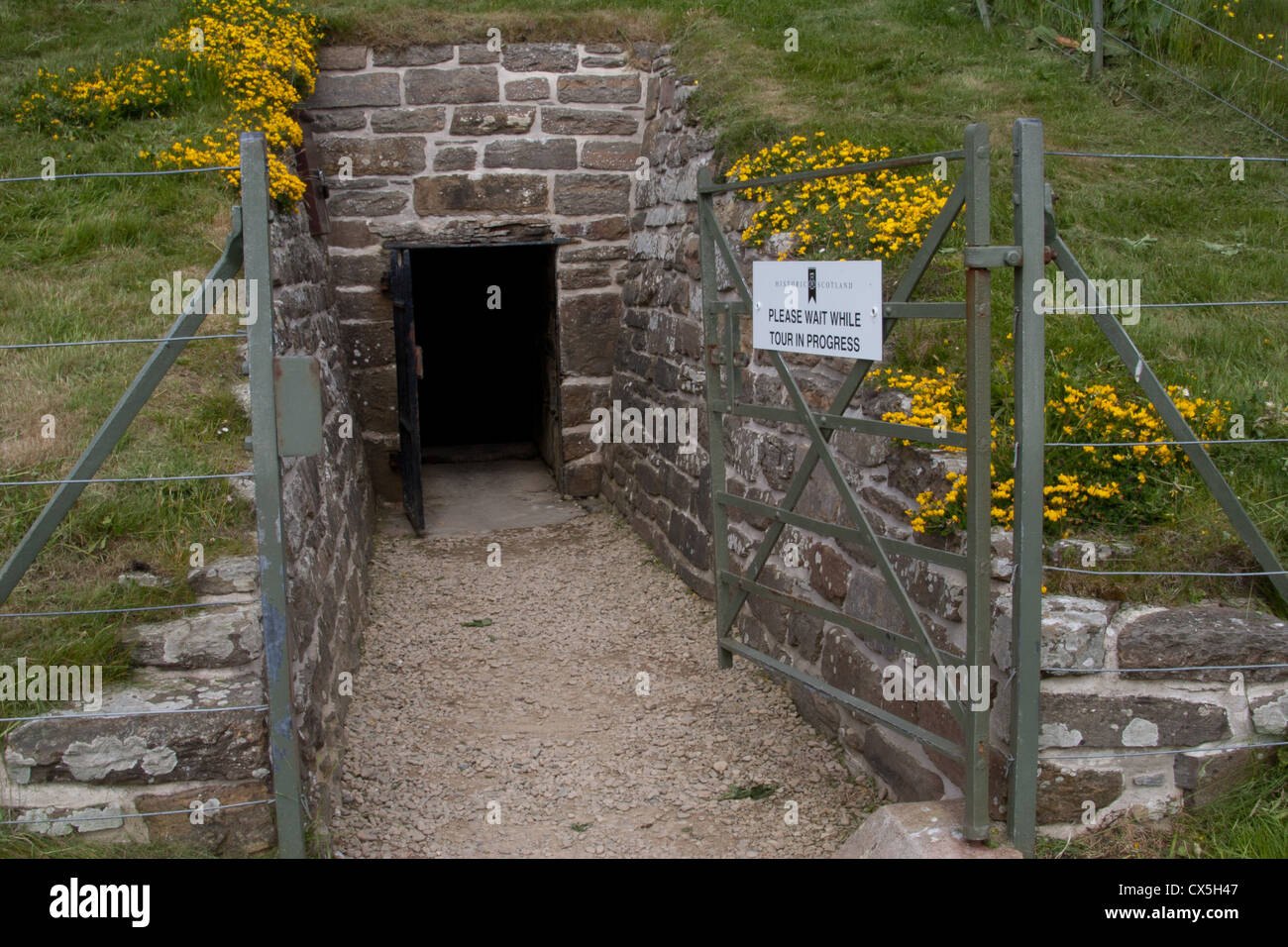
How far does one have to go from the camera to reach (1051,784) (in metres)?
3.16

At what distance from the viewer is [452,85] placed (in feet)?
27.0

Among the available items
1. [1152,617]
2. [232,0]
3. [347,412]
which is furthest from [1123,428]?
[232,0]

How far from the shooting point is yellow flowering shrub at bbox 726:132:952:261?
450 centimetres

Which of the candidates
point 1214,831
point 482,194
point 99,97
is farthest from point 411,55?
point 1214,831

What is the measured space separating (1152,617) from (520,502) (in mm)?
6581

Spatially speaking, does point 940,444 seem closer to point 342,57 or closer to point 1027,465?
point 1027,465

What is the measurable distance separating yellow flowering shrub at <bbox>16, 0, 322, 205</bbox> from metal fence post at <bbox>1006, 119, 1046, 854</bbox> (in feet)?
14.0

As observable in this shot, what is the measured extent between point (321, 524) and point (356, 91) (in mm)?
4386

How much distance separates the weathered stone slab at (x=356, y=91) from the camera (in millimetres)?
8078

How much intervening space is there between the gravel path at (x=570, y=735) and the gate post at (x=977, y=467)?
1003 mm

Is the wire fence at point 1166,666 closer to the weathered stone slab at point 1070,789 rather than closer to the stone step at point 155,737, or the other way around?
the weathered stone slab at point 1070,789

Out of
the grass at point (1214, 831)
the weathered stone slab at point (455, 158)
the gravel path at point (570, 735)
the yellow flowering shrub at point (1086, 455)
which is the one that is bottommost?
the gravel path at point (570, 735)

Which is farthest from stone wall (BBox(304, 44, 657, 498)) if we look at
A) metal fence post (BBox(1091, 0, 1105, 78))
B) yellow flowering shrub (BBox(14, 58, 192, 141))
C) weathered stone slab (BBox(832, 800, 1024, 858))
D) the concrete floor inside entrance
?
weathered stone slab (BBox(832, 800, 1024, 858))

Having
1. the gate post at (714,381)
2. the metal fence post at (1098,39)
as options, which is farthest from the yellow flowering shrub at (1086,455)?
the metal fence post at (1098,39)
